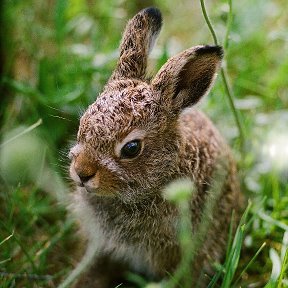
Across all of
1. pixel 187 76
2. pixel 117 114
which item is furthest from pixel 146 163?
pixel 187 76

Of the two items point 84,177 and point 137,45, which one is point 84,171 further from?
point 137,45

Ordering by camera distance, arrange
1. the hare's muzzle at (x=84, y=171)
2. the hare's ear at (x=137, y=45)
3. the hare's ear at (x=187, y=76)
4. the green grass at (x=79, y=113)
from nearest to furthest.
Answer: the hare's muzzle at (x=84, y=171) → the hare's ear at (x=187, y=76) → the hare's ear at (x=137, y=45) → the green grass at (x=79, y=113)

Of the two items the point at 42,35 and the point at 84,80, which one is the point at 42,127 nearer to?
the point at 84,80

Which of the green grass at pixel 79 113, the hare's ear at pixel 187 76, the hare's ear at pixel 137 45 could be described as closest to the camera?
the hare's ear at pixel 187 76

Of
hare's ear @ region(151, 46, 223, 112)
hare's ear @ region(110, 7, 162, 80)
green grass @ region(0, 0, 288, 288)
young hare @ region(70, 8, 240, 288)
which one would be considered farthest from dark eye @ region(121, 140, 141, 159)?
green grass @ region(0, 0, 288, 288)

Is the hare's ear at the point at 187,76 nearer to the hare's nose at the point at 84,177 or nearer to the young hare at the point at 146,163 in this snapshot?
the young hare at the point at 146,163

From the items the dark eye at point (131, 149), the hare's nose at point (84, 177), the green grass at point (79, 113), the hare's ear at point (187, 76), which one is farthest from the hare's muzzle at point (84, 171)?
the green grass at point (79, 113)
